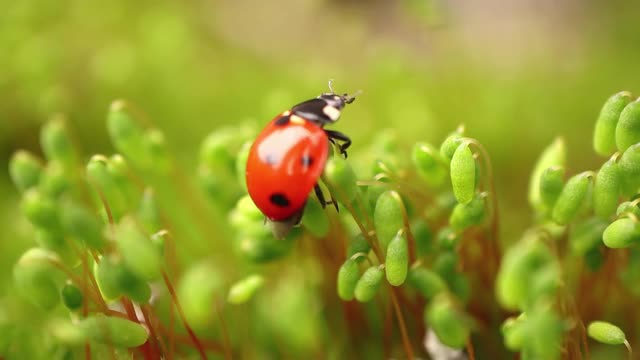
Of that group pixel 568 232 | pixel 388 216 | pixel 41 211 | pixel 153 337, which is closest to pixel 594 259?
pixel 568 232

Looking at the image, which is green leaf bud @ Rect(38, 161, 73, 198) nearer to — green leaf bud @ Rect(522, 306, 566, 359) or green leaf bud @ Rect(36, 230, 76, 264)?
green leaf bud @ Rect(36, 230, 76, 264)

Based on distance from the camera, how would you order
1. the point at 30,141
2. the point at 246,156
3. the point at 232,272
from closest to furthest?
the point at 246,156
the point at 232,272
the point at 30,141

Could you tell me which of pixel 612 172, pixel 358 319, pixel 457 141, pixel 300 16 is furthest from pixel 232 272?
pixel 300 16

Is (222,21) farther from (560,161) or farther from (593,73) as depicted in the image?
(560,161)

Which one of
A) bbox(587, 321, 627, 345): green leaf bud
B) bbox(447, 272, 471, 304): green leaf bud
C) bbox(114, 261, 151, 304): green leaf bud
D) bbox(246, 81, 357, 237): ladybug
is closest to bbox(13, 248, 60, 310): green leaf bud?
bbox(114, 261, 151, 304): green leaf bud

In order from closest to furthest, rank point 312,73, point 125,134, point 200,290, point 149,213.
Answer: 1. point 200,290
2. point 149,213
3. point 125,134
4. point 312,73

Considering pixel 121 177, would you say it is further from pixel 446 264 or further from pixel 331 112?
pixel 446 264
